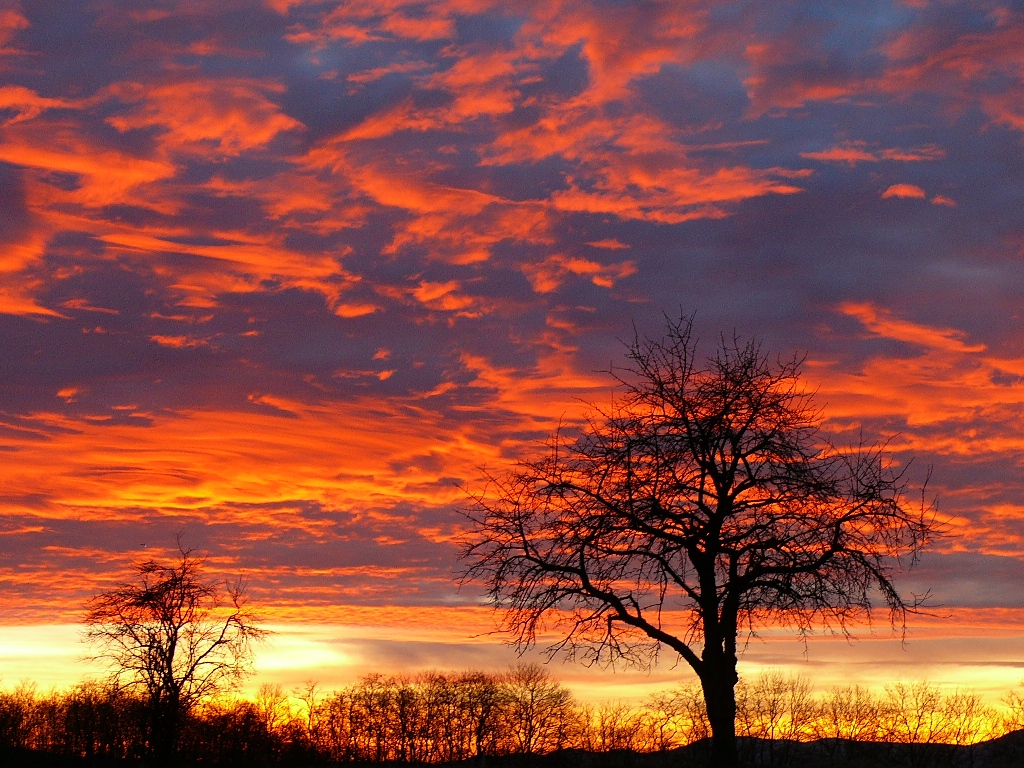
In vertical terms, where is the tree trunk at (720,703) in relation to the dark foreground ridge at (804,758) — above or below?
above

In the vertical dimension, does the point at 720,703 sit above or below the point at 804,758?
above

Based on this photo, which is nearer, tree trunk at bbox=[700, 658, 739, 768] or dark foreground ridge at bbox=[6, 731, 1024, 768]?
tree trunk at bbox=[700, 658, 739, 768]

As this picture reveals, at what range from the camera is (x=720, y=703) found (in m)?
23.2

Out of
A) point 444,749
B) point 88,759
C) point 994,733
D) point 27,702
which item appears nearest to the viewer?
point 994,733

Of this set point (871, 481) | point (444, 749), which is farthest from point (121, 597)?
point (871, 481)

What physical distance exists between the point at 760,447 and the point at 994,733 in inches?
729

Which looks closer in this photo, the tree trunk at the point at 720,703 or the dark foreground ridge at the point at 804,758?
the tree trunk at the point at 720,703

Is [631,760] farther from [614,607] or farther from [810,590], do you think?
[810,590]

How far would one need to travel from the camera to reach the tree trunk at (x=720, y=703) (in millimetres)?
23062

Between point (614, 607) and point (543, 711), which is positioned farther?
point (543, 711)

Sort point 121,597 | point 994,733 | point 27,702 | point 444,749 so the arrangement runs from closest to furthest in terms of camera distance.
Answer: point 994,733 < point 121,597 < point 444,749 < point 27,702

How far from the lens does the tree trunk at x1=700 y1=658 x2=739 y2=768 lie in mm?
23062

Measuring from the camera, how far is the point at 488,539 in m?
24.5

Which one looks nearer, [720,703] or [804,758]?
[720,703]
